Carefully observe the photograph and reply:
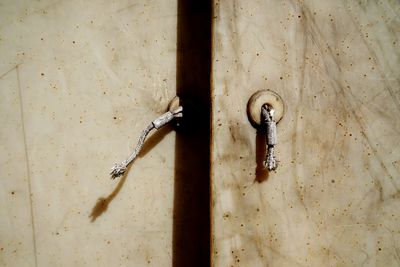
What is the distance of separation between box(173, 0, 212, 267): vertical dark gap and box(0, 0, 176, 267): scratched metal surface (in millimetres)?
26

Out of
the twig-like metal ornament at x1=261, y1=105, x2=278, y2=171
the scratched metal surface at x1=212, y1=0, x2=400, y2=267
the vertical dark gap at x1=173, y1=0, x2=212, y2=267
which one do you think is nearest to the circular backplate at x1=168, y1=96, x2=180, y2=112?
the vertical dark gap at x1=173, y1=0, x2=212, y2=267

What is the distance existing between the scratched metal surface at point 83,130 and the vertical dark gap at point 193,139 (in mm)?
26

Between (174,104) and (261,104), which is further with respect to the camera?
(174,104)

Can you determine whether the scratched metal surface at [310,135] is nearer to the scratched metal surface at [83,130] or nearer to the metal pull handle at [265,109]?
the metal pull handle at [265,109]

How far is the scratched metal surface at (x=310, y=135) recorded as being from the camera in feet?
2.24

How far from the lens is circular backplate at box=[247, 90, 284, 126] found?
2.24 feet

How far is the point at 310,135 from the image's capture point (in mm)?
711

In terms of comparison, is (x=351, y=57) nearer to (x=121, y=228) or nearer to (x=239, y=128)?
(x=239, y=128)

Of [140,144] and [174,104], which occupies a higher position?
[174,104]

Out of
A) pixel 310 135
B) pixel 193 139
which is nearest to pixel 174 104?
pixel 193 139

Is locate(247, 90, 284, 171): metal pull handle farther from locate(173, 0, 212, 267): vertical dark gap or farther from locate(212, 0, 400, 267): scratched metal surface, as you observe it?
locate(173, 0, 212, 267): vertical dark gap

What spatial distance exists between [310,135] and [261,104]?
15 centimetres

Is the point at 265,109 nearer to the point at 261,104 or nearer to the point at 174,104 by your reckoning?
the point at 261,104

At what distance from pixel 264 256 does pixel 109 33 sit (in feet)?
2.31
